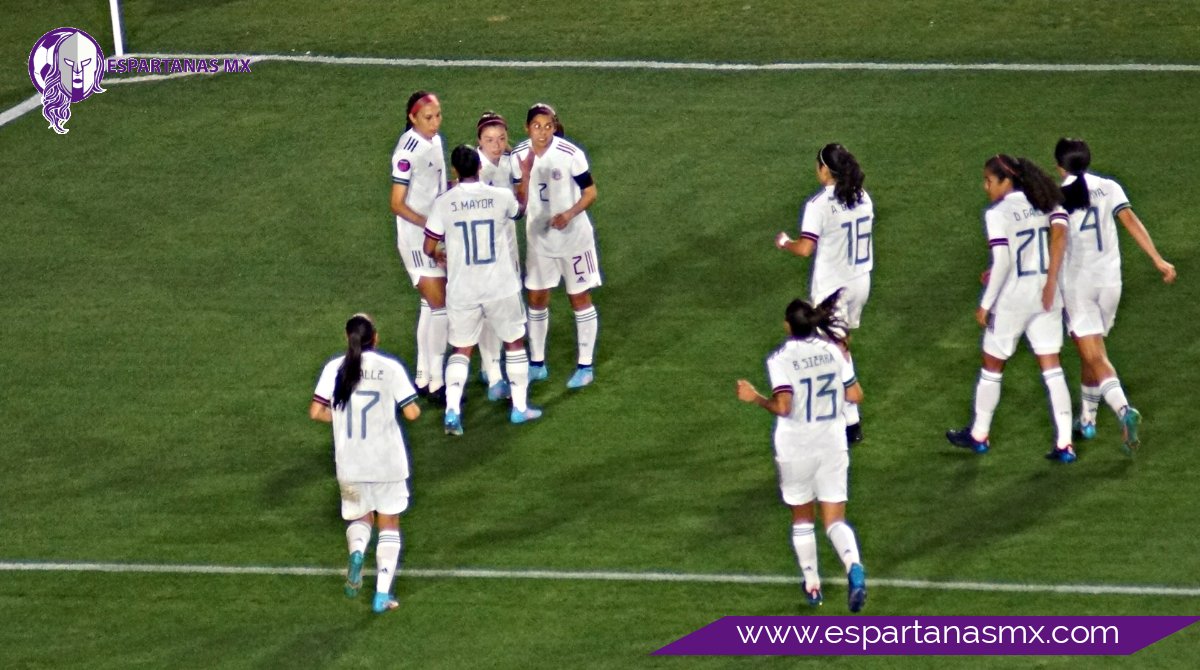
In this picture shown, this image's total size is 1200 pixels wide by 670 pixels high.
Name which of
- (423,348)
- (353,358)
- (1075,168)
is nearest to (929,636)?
(1075,168)

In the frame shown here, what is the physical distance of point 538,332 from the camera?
15.0 meters

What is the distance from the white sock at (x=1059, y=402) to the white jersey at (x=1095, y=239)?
628 millimetres

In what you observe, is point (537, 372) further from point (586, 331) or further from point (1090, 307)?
point (1090, 307)

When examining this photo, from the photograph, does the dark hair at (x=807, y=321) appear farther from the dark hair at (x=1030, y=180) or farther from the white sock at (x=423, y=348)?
the white sock at (x=423, y=348)

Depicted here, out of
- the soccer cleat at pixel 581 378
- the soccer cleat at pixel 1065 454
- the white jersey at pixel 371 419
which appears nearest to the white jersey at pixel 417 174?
the soccer cleat at pixel 581 378

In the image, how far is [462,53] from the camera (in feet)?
69.3

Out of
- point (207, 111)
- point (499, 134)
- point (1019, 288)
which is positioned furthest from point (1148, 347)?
point (207, 111)

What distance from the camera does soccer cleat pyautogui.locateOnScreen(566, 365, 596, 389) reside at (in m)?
15.0

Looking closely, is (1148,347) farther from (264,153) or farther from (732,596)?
(264,153)

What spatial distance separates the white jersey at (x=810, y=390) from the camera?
11477 millimetres

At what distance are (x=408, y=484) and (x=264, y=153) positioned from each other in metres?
6.43

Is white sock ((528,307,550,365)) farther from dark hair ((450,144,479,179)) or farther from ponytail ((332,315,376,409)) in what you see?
ponytail ((332,315,376,409))

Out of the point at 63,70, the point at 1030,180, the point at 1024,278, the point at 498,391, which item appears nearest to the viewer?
the point at 1030,180

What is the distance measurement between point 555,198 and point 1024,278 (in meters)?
3.47
